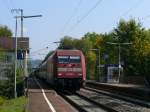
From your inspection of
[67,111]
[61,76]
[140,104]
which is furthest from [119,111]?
[61,76]

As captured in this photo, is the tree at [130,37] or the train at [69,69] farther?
the tree at [130,37]

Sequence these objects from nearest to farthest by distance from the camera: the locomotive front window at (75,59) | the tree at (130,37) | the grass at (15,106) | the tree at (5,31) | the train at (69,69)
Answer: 1. the grass at (15,106)
2. the train at (69,69)
3. the locomotive front window at (75,59)
4. the tree at (130,37)
5. the tree at (5,31)

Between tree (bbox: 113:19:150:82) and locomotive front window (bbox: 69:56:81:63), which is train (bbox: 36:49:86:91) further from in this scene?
tree (bbox: 113:19:150:82)

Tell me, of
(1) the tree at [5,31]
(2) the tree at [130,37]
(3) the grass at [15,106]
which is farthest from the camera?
(1) the tree at [5,31]

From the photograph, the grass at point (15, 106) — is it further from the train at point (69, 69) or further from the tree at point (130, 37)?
the tree at point (130, 37)

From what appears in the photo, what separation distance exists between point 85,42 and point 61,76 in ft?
272

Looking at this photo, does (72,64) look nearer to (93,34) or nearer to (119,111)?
(119,111)

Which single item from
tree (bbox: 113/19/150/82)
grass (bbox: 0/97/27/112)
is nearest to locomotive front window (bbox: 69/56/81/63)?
grass (bbox: 0/97/27/112)

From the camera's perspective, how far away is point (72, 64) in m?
41.1

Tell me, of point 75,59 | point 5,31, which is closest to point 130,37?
point 5,31

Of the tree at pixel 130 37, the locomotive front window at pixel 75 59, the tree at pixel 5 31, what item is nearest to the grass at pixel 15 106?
the locomotive front window at pixel 75 59

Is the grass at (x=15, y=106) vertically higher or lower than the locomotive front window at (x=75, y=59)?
lower

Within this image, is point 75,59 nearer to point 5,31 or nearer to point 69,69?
point 69,69

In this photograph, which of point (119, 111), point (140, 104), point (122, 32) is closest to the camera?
point (119, 111)
